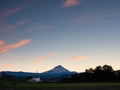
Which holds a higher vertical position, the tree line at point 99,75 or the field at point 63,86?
the tree line at point 99,75

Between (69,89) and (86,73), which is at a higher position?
(86,73)

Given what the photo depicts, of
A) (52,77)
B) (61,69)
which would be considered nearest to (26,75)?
(52,77)

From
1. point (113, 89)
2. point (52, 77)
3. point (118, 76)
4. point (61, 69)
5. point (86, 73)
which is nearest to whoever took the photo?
point (113, 89)

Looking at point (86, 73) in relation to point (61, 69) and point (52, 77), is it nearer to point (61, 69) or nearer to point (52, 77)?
point (52, 77)

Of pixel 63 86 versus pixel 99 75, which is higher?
pixel 99 75

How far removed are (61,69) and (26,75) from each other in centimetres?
2699

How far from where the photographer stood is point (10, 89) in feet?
62.0

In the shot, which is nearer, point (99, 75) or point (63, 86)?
point (63, 86)

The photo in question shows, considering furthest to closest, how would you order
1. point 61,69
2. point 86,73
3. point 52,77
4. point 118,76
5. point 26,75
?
point 61,69, point 26,75, point 52,77, point 86,73, point 118,76

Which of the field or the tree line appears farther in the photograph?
the tree line

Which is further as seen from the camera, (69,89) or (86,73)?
(86,73)

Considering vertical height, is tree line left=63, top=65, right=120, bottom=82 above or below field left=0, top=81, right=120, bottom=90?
above

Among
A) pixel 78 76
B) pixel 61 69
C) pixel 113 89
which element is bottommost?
pixel 113 89

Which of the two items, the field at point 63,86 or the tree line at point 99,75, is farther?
the tree line at point 99,75
